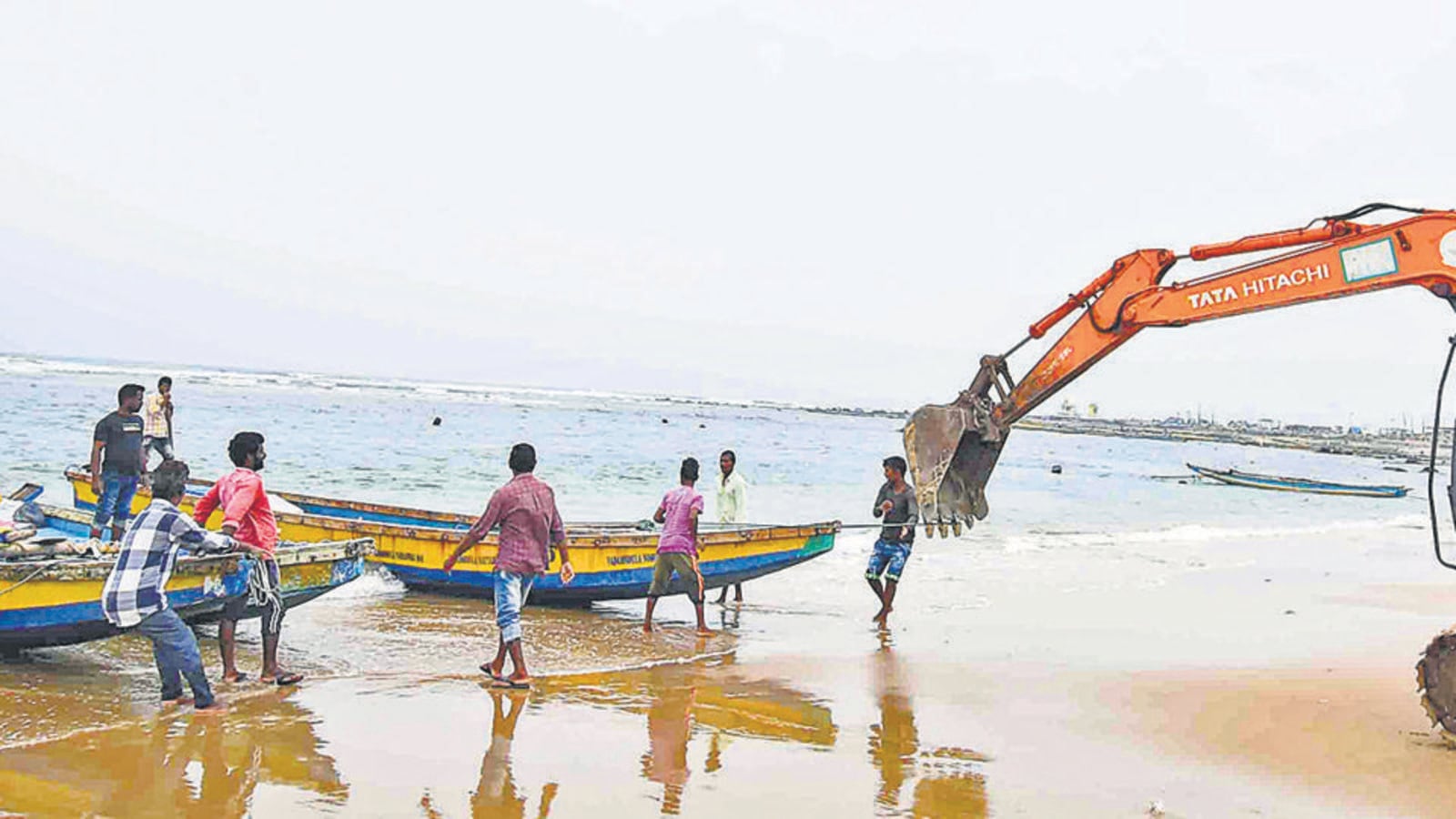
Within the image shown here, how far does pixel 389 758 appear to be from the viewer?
21.0 feet

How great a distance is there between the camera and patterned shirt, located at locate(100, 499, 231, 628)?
6.80m

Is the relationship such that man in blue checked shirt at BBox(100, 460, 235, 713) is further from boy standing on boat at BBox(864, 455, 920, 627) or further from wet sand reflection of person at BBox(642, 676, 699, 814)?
boy standing on boat at BBox(864, 455, 920, 627)

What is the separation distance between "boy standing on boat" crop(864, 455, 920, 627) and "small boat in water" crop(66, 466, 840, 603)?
1.05 meters

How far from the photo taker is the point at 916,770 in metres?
6.55

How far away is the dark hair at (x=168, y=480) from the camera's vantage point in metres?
6.99

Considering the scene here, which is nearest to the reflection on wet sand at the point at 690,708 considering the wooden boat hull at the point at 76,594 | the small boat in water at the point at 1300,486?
the wooden boat hull at the point at 76,594

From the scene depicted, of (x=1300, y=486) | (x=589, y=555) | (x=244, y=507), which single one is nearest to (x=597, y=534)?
(x=589, y=555)

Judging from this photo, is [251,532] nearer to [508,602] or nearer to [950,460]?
[508,602]

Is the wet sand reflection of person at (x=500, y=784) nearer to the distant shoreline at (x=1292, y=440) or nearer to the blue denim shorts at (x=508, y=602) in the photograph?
the blue denim shorts at (x=508, y=602)

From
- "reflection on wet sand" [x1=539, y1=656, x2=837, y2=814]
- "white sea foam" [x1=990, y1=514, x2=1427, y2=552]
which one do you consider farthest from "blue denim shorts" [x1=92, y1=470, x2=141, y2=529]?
"white sea foam" [x1=990, y1=514, x2=1427, y2=552]

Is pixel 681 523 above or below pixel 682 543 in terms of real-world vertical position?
above

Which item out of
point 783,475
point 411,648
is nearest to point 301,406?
point 783,475

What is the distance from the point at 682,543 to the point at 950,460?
2.61 meters

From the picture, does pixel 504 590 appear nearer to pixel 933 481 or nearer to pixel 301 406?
pixel 933 481
